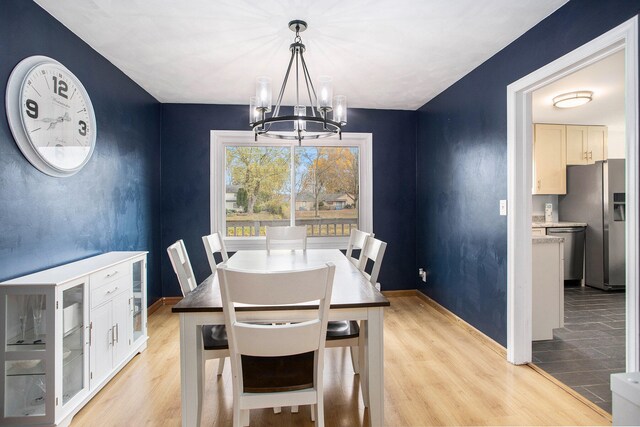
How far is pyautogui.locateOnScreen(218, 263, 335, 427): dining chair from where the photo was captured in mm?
1225

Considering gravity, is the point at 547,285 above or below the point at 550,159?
below

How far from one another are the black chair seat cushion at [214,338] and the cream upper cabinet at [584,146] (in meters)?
5.30

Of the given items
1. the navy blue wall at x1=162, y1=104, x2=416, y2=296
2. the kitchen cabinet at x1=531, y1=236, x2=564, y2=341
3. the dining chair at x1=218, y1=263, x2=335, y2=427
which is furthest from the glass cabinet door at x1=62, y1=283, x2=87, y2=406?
the kitchen cabinet at x1=531, y1=236, x2=564, y2=341

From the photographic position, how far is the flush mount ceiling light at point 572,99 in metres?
3.58

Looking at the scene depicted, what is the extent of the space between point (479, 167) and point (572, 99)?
5.67 ft

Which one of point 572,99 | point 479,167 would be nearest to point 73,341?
point 479,167

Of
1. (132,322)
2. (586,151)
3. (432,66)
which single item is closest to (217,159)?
(132,322)

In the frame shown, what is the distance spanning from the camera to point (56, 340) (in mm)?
1716

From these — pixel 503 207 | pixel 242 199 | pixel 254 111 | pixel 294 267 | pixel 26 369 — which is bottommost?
pixel 26 369

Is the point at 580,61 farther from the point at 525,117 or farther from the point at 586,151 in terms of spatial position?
the point at 586,151

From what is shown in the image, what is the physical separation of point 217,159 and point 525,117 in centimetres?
320

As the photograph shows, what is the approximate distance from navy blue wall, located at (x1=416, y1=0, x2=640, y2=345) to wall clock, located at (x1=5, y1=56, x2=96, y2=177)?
3112mm

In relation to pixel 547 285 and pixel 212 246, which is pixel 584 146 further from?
A: pixel 212 246

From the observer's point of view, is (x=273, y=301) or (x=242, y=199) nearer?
(x=273, y=301)
